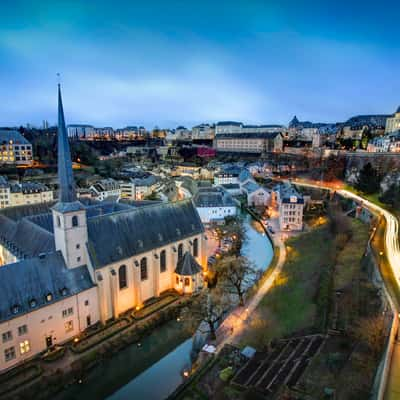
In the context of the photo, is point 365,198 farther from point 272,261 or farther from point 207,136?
point 207,136

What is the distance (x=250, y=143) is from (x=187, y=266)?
11231 cm

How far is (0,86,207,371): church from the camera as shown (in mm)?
23870

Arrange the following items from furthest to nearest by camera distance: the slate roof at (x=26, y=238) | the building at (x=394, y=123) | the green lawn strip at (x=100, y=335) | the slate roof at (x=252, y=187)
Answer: the building at (x=394, y=123), the slate roof at (x=252, y=187), the slate roof at (x=26, y=238), the green lawn strip at (x=100, y=335)

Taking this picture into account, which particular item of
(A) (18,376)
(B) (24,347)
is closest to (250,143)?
(B) (24,347)

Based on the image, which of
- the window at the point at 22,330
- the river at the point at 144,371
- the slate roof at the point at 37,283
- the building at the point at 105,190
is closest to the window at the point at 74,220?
the slate roof at the point at 37,283

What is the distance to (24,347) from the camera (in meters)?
23.7

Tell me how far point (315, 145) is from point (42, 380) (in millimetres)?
118235

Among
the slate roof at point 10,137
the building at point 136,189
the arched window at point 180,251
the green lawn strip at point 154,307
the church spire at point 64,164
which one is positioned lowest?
the green lawn strip at point 154,307

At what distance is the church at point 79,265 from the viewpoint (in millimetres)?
23870

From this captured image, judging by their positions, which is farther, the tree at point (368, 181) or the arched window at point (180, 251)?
the tree at point (368, 181)

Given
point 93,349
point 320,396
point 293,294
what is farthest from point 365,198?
point 93,349

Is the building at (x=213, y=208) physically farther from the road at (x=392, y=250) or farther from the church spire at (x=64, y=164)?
the church spire at (x=64, y=164)

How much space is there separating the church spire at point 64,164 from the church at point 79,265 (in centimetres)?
8

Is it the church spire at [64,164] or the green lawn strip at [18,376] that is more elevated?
the church spire at [64,164]
